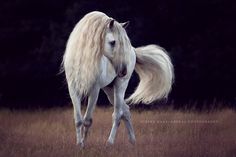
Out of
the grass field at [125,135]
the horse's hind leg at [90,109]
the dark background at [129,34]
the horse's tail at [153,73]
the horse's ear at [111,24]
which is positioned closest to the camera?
the grass field at [125,135]

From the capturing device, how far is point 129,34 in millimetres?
15117

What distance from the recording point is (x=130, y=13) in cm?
1538

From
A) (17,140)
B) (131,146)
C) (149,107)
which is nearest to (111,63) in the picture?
(131,146)

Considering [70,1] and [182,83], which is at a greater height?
[70,1]

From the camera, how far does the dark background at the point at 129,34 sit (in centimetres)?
1475

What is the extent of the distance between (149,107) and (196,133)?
6123mm

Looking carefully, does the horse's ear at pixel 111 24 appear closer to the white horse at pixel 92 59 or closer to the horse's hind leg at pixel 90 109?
the white horse at pixel 92 59

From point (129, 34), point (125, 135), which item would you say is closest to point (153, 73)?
point (125, 135)

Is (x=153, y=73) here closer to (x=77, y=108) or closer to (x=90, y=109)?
(x=90, y=109)

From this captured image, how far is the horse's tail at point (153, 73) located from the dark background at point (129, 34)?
5246mm

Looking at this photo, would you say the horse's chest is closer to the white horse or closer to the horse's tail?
the white horse

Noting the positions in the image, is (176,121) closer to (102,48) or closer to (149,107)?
(102,48)

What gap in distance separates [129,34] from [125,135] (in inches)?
240

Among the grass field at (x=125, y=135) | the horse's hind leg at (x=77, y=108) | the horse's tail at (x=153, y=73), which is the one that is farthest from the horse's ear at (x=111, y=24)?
the horse's tail at (x=153, y=73)
